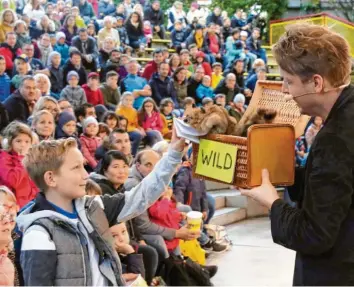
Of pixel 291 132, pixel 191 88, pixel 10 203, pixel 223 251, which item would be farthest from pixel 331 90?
pixel 191 88

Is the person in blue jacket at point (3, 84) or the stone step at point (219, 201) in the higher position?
the person in blue jacket at point (3, 84)

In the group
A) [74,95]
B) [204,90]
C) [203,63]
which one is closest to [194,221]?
[74,95]

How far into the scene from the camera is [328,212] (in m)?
1.66

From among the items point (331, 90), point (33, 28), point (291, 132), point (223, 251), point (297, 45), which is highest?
point (297, 45)

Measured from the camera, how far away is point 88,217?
2363 millimetres

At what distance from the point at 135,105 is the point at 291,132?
805 cm

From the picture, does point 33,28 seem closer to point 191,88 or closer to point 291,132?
point 191,88

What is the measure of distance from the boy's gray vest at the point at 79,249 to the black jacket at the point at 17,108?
16.8ft

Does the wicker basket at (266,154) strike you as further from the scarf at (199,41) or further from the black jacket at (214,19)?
the black jacket at (214,19)

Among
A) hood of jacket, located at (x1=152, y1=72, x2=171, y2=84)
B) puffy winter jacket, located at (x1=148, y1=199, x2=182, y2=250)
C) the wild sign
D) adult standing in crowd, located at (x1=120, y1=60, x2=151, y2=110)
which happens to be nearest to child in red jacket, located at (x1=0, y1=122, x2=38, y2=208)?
puffy winter jacket, located at (x1=148, y1=199, x2=182, y2=250)

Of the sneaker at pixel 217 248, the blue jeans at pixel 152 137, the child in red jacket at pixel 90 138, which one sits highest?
the child in red jacket at pixel 90 138

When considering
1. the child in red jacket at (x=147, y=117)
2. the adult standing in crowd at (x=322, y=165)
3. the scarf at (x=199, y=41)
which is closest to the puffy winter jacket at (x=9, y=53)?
the child in red jacket at (x=147, y=117)

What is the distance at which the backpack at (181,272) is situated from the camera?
203 inches

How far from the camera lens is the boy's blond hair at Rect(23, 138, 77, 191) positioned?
244 cm
